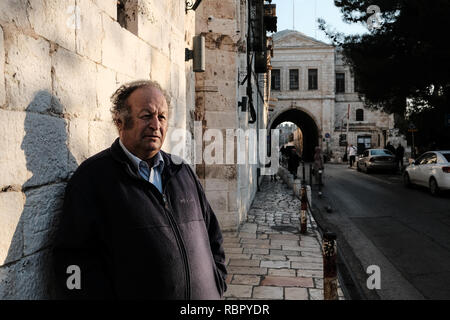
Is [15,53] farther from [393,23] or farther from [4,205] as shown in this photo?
[393,23]

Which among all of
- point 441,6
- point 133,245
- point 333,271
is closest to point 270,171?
point 441,6

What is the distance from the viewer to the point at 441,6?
42.9 ft

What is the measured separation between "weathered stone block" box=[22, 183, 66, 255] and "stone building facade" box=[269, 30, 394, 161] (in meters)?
37.8

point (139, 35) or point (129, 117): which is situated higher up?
point (139, 35)

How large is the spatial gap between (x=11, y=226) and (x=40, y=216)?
0.58 feet

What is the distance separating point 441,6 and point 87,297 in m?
15.5

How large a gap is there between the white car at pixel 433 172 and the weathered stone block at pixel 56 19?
39.0 ft

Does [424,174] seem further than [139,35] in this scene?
Yes

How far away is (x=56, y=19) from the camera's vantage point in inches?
71.6

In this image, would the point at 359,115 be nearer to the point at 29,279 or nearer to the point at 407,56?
the point at 407,56

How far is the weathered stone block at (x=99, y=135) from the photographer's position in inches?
86.2

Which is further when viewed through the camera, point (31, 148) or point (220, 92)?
point (220, 92)

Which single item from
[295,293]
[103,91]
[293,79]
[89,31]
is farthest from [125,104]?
[293,79]

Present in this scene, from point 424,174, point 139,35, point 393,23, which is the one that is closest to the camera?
point 139,35
